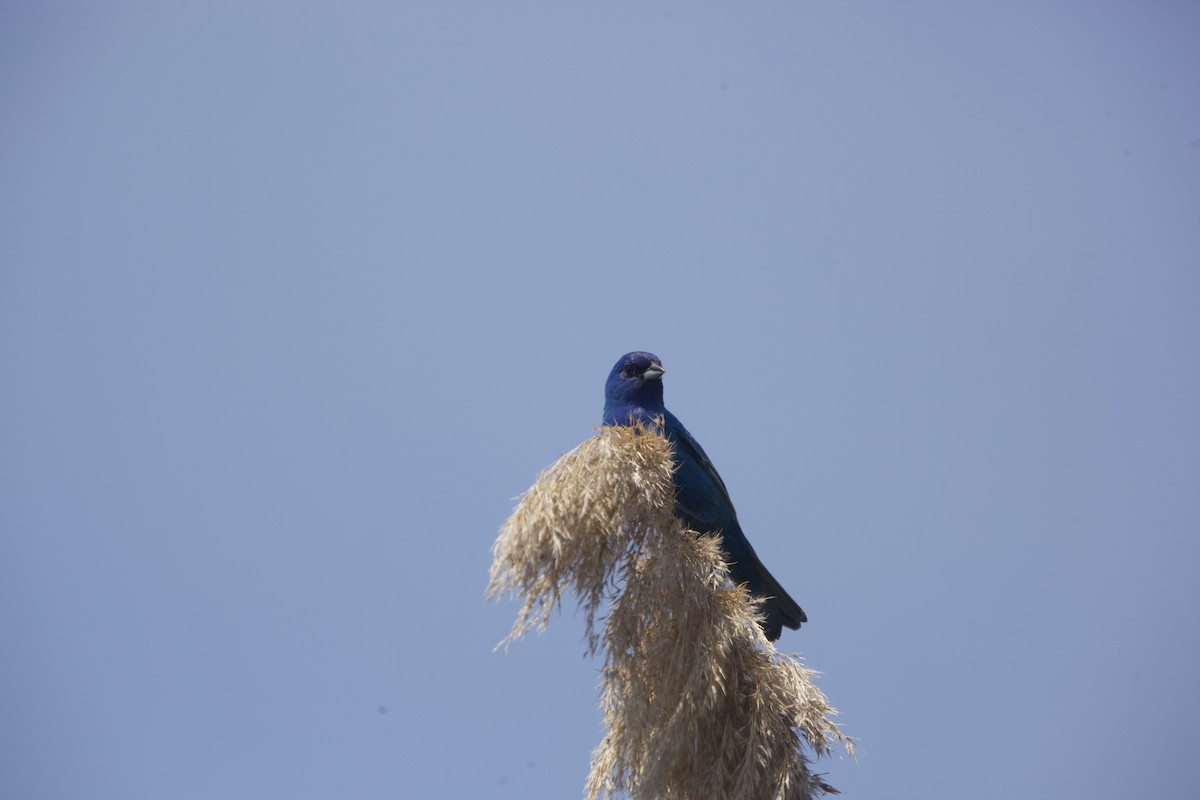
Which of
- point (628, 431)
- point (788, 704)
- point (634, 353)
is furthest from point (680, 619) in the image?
point (634, 353)

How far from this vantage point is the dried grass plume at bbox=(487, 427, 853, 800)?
384 cm

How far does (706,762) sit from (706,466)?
2.08 meters

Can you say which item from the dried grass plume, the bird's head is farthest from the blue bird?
the dried grass plume

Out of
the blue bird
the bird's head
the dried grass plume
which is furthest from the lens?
the bird's head

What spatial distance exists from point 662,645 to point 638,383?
2.62 metres

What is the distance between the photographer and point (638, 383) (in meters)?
6.36

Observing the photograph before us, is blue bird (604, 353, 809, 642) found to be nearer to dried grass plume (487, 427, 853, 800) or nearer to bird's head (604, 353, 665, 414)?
bird's head (604, 353, 665, 414)

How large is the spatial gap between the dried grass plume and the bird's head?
227 cm

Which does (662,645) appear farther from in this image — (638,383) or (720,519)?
(638,383)

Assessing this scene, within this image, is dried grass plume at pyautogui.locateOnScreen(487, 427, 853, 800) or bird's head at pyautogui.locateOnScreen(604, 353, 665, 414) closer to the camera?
dried grass plume at pyautogui.locateOnScreen(487, 427, 853, 800)

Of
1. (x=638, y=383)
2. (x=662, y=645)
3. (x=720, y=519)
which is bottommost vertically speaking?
(x=662, y=645)

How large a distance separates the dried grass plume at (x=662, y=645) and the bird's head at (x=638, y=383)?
2.27 metres

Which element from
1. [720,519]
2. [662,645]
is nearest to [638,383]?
[720,519]

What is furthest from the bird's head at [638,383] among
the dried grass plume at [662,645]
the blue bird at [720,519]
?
the dried grass plume at [662,645]
